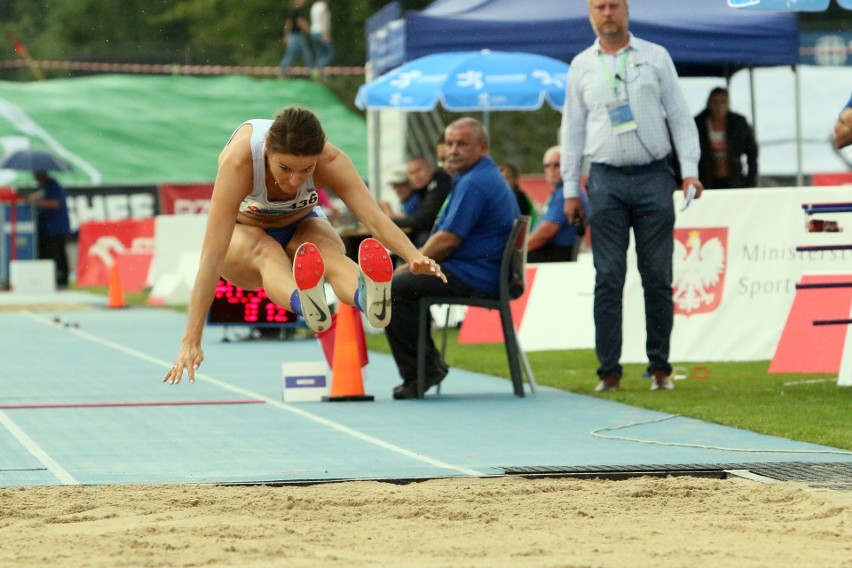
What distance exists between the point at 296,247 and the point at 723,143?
738 cm

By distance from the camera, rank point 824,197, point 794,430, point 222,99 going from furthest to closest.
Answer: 1. point 222,99
2. point 824,197
3. point 794,430

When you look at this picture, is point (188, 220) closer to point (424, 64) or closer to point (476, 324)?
point (424, 64)

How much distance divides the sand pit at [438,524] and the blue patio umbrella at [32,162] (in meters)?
22.0

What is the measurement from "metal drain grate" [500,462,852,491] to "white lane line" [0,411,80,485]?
1.89 metres

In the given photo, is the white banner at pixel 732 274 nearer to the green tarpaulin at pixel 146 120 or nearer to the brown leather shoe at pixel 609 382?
the brown leather shoe at pixel 609 382

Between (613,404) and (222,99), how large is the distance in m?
34.7

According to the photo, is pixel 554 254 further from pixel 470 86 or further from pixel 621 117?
pixel 621 117

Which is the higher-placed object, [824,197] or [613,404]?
[824,197]

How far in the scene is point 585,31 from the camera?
54.6 feet

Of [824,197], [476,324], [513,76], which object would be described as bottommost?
[476,324]

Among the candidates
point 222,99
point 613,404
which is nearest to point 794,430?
point 613,404

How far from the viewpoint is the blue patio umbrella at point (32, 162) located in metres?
27.6

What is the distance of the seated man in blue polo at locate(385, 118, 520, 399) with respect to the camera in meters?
10.1

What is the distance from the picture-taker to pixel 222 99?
4319 cm
